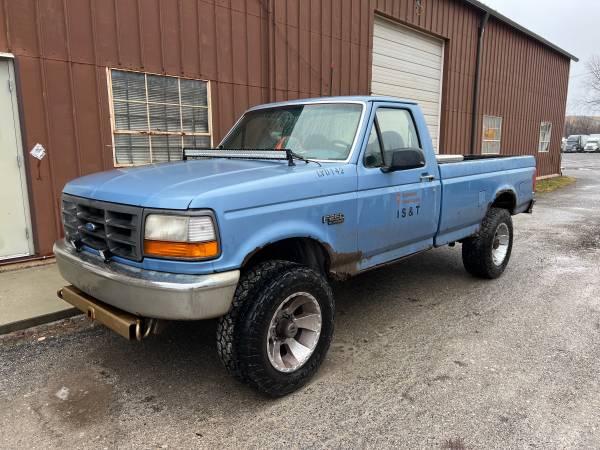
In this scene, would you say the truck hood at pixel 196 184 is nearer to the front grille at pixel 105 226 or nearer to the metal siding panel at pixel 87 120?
the front grille at pixel 105 226

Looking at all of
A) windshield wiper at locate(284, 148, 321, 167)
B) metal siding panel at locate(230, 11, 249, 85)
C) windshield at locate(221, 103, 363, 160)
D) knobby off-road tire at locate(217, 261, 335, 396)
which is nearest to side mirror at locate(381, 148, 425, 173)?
windshield at locate(221, 103, 363, 160)

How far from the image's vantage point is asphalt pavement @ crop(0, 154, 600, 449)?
8.71 ft

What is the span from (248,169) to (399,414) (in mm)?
1890

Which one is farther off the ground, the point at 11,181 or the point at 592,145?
the point at 11,181

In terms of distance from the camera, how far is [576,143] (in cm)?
5247

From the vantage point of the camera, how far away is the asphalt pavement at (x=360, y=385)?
266 cm

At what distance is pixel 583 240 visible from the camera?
783cm

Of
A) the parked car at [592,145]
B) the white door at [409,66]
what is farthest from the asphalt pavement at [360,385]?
the parked car at [592,145]

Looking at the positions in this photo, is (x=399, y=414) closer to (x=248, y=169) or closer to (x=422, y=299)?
(x=248, y=169)

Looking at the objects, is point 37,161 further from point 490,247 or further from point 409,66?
point 409,66

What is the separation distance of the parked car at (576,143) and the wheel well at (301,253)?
5785 cm

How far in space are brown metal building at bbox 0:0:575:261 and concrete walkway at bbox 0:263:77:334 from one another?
0.49 meters

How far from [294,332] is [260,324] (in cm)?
41

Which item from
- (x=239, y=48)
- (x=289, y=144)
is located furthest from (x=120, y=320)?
(x=239, y=48)
